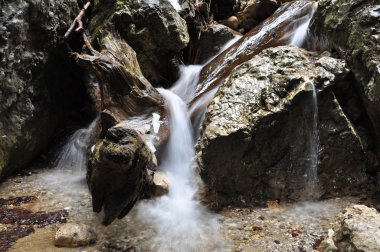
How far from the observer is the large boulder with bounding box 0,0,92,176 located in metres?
6.45

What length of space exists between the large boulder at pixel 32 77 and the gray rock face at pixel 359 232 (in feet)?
19.0

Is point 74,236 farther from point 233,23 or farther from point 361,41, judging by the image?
point 233,23

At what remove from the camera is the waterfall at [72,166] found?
Answer: 6512 mm

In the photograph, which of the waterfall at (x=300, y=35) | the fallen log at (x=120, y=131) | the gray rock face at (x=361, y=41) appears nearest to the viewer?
the fallen log at (x=120, y=131)

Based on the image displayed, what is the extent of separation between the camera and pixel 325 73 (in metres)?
6.09

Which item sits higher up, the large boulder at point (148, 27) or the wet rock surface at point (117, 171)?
the large boulder at point (148, 27)

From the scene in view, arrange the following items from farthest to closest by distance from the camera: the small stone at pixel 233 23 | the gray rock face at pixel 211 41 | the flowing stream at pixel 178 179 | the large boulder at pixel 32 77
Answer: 1. the small stone at pixel 233 23
2. the gray rock face at pixel 211 41
3. the large boulder at pixel 32 77
4. the flowing stream at pixel 178 179

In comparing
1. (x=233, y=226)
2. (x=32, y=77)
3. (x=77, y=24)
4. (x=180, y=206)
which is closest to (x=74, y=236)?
(x=180, y=206)

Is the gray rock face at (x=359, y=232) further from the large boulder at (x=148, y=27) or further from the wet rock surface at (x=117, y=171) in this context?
the large boulder at (x=148, y=27)

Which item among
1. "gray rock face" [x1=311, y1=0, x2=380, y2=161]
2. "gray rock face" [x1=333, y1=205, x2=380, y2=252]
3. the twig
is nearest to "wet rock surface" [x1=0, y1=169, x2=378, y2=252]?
"gray rock face" [x1=333, y1=205, x2=380, y2=252]

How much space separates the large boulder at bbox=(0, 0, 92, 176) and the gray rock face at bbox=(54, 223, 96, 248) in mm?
2600

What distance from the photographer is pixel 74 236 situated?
4.59m

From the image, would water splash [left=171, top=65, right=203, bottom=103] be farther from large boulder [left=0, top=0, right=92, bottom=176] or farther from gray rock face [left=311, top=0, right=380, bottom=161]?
gray rock face [left=311, top=0, right=380, bottom=161]

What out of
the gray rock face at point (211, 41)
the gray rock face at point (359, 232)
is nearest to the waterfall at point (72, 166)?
the gray rock face at point (359, 232)
